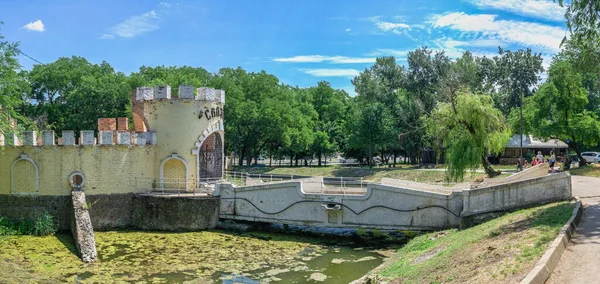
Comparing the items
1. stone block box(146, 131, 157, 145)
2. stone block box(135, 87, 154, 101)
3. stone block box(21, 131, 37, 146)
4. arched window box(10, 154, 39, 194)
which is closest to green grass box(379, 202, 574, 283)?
stone block box(146, 131, 157, 145)

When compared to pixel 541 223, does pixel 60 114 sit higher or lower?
higher

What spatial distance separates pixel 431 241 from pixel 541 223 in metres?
5.62

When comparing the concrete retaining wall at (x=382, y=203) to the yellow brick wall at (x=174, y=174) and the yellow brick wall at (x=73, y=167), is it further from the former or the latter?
the yellow brick wall at (x=73, y=167)

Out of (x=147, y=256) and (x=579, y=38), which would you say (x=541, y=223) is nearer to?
(x=579, y=38)

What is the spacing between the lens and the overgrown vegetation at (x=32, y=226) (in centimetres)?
2245

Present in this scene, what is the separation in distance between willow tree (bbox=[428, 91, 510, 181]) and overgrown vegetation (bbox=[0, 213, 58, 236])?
2036cm

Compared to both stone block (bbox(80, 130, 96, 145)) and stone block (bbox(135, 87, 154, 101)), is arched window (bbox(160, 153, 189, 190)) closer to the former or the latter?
stone block (bbox(135, 87, 154, 101))

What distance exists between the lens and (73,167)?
2475 centimetres

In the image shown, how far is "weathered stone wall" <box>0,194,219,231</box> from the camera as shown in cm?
2419

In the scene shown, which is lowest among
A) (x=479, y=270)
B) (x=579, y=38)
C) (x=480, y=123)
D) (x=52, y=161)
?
(x=479, y=270)

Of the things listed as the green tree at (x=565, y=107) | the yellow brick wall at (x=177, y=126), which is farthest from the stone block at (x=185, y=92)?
the green tree at (x=565, y=107)

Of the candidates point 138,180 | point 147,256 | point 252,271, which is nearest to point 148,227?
point 138,180

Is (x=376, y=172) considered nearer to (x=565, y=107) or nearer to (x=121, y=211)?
(x=565, y=107)

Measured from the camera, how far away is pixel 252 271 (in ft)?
56.0
